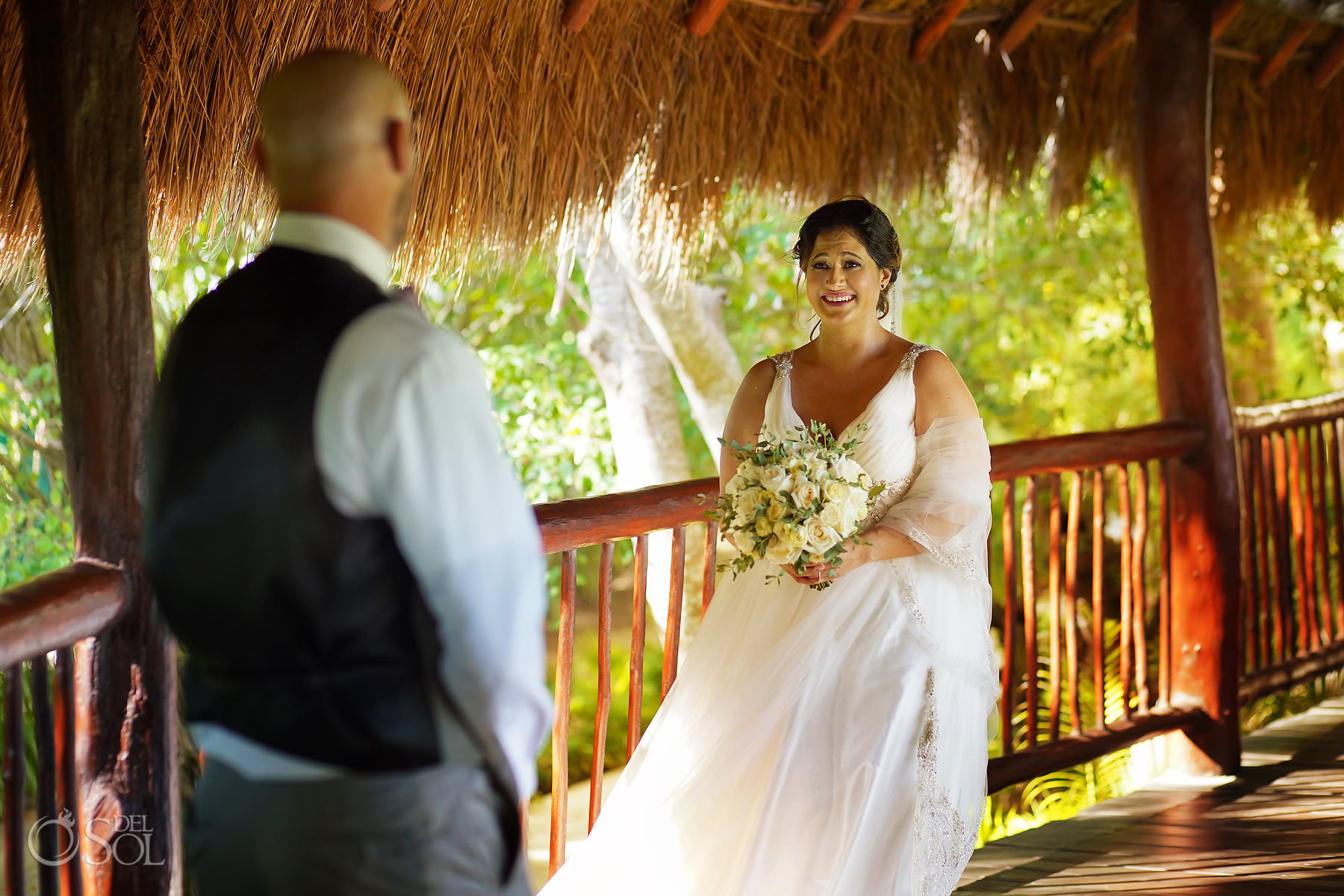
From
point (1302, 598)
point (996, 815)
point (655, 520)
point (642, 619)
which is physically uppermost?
point (655, 520)

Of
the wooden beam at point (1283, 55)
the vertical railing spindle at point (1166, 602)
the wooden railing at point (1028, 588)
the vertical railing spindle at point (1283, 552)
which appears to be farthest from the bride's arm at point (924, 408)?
the wooden beam at point (1283, 55)

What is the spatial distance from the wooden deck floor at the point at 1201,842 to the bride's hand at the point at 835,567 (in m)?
1.20

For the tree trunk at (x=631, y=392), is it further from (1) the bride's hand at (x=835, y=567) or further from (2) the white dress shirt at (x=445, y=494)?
(2) the white dress shirt at (x=445, y=494)

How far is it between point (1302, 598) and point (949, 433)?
3162 millimetres

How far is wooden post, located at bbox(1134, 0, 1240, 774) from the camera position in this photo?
168 inches

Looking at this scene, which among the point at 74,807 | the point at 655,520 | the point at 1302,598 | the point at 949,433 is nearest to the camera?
the point at 74,807

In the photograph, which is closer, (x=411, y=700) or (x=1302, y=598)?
(x=411, y=700)

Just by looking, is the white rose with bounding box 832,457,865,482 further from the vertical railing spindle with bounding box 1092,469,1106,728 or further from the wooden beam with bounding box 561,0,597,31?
the vertical railing spindle with bounding box 1092,469,1106,728

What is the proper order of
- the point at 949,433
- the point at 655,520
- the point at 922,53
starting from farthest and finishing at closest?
the point at 922,53 → the point at 655,520 → the point at 949,433

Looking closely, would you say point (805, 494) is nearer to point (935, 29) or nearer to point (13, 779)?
point (13, 779)

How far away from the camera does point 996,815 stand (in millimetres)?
6777

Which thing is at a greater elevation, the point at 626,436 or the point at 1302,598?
the point at 626,436

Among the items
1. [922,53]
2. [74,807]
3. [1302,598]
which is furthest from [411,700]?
[1302,598]

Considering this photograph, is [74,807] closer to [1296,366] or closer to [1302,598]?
[1302,598]
